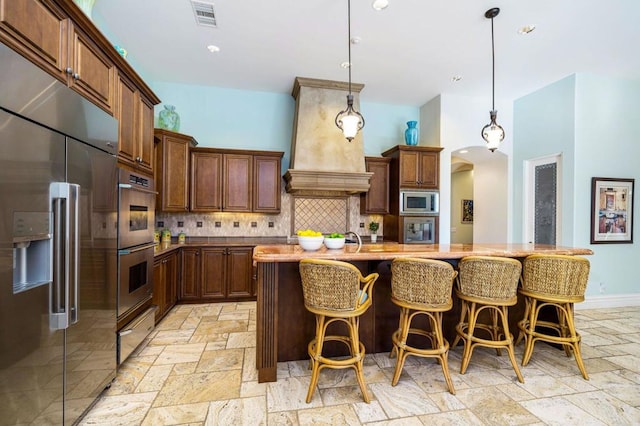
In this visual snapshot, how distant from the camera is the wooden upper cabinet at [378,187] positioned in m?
5.14

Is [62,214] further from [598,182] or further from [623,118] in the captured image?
[623,118]

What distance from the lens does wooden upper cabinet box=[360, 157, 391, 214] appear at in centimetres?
514

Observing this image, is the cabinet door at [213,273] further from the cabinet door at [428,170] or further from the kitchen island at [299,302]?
the cabinet door at [428,170]

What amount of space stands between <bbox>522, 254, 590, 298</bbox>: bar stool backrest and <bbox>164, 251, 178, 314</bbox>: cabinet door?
4015 mm

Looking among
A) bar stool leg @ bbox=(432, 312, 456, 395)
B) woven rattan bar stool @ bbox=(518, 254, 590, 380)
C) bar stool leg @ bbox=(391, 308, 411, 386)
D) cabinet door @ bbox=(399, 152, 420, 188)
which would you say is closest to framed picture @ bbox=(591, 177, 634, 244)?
cabinet door @ bbox=(399, 152, 420, 188)

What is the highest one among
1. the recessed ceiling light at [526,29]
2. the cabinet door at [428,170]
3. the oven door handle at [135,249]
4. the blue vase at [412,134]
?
the recessed ceiling light at [526,29]

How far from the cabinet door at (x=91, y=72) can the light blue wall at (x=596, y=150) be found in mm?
5719

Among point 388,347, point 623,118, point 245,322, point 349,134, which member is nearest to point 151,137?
point 349,134

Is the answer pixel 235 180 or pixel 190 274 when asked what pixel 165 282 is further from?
pixel 235 180

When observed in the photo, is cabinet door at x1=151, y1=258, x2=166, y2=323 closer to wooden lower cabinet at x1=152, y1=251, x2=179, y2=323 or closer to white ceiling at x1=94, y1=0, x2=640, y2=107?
wooden lower cabinet at x1=152, y1=251, x2=179, y2=323

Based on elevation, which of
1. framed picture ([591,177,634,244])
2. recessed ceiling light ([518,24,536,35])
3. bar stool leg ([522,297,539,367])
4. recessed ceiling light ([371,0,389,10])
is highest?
recessed ceiling light ([518,24,536,35])

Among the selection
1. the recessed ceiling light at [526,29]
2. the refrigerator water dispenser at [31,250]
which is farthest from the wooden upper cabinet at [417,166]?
the refrigerator water dispenser at [31,250]

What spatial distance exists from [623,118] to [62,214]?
22.2 ft

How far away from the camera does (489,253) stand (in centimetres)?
253
